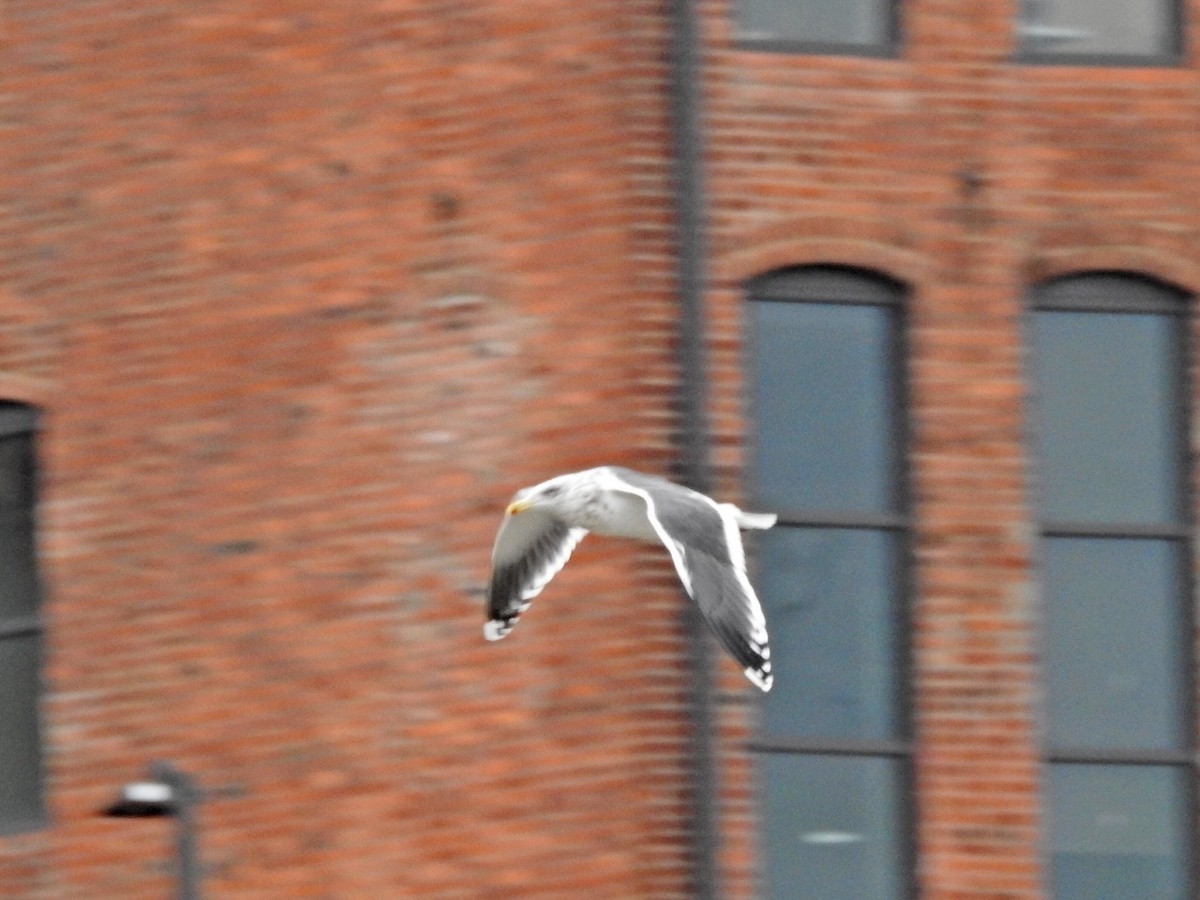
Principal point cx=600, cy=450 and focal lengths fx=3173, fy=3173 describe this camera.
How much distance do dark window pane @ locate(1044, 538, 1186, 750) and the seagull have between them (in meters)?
1.59

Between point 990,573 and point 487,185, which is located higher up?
Answer: point 487,185

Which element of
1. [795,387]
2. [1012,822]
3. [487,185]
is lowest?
[1012,822]

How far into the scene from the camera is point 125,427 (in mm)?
14266

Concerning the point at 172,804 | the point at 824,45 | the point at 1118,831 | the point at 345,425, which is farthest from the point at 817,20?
the point at 172,804

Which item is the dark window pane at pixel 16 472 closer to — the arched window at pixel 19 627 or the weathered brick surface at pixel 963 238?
the arched window at pixel 19 627

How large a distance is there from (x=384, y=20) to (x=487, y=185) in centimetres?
92

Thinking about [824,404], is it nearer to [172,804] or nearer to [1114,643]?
[1114,643]

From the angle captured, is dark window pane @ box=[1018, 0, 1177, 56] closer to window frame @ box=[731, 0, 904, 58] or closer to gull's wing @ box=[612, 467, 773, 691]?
window frame @ box=[731, 0, 904, 58]

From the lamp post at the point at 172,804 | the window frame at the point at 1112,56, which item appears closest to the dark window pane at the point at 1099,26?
the window frame at the point at 1112,56

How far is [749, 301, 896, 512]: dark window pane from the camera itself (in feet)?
45.8

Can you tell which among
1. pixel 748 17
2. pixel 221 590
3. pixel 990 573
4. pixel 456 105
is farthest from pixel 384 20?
pixel 990 573

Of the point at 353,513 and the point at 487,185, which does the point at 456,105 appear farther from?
the point at 353,513

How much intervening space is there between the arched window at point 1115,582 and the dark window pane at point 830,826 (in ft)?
2.32

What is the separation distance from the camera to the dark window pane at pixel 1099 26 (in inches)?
566
